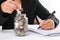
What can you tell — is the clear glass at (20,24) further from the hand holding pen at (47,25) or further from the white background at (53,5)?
the white background at (53,5)

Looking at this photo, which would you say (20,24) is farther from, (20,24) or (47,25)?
(47,25)

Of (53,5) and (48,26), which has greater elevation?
(53,5)

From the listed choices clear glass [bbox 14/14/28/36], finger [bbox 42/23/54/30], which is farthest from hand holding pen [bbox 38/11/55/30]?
clear glass [bbox 14/14/28/36]

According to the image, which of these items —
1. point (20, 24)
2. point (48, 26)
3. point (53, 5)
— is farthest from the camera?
point (53, 5)

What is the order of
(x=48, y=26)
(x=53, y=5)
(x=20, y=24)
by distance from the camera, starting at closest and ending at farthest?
(x=20, y=24), (x=48, y=26), (x=53, y=5)

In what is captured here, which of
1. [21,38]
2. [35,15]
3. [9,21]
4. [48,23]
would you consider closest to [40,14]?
[35,15]

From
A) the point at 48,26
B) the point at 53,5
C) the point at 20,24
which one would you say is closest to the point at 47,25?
the point at 48,26

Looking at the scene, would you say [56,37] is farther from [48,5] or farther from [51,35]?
[48,5]

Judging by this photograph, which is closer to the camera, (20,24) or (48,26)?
(20,24)

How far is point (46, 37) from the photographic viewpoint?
91 cm

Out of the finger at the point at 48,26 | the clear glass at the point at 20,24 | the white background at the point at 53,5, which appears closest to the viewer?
the clear glass at the point at 20,24

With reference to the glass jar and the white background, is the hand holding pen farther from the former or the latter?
the white background

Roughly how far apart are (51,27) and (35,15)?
0.54m

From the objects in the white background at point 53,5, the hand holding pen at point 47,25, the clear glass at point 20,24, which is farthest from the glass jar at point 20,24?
the white background at point 53,5
